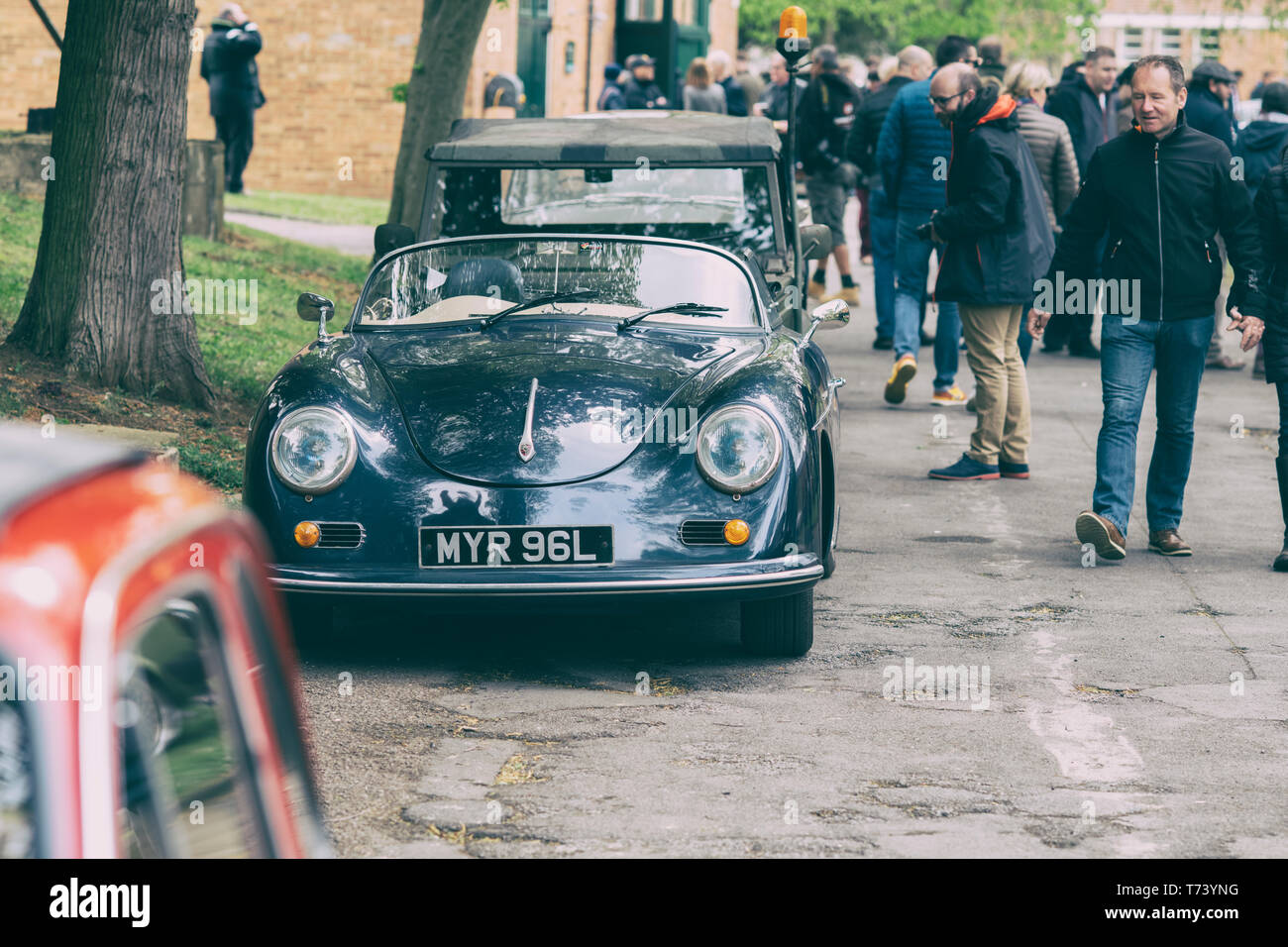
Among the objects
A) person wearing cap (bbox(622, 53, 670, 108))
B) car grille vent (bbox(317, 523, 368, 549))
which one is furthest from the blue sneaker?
person wearing cap (bbox(622, 53, 670, 108))

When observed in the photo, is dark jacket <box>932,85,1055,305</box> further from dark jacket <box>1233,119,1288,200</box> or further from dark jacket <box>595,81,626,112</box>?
dark jacket <box>595,81,626,112</box>

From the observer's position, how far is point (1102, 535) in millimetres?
7242

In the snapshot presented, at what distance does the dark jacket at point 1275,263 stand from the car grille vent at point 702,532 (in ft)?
9.53

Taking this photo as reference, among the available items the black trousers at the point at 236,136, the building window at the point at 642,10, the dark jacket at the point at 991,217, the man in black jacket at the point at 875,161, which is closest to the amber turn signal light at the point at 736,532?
the dark jacket at the point at 991,217

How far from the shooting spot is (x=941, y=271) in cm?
898

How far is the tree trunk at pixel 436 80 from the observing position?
15180 mm

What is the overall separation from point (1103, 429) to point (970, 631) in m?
1.64

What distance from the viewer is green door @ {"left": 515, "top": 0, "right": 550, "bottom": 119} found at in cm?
2938

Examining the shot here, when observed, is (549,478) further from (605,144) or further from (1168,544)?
(605,144)

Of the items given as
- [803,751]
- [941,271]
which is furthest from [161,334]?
[803,751]

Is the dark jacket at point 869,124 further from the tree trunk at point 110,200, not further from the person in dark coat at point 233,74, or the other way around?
the person in dark coat at point 233,74

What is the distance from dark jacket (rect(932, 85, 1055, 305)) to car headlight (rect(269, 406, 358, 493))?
4.23 meters

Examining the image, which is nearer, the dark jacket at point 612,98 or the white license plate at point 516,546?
the white license plate at point 516,546
